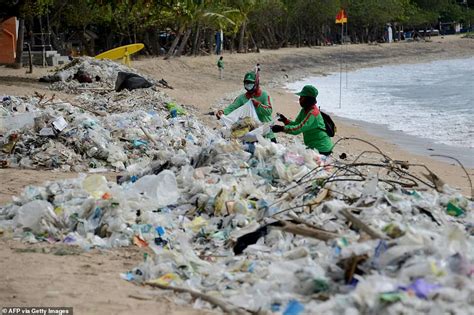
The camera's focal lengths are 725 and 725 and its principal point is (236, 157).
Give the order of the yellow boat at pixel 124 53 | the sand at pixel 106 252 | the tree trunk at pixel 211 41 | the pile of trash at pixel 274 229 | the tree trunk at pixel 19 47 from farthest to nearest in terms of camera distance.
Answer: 1. the tree trunk at pixel 211 41
2. the yellow boat at pixel 124 53
3. the tree trunk at pixel 19 47
4. the sand at pixel 106 252
5. the pile of trash at pixel 274 229

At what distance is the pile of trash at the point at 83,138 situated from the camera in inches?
393

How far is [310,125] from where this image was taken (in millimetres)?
7988

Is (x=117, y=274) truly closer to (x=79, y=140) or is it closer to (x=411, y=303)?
(x=411, y=303)

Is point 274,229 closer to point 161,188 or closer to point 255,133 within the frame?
point 161,188

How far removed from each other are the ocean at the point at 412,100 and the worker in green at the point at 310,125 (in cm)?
788

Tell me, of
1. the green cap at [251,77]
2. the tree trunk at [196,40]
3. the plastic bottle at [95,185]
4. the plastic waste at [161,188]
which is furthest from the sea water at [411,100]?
the plastic bottle at [95,185]

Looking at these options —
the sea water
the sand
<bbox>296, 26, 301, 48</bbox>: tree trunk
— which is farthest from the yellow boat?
<bbox>296, 26, 301, 48</bbox>: tree trunk

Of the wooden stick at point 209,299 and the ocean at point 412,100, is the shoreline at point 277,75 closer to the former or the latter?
the ocean at point 412,100

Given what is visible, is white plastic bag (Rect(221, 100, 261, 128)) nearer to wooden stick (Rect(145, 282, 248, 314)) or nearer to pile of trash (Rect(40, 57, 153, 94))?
wooden stick (Rect(145, 282, 248, 314))

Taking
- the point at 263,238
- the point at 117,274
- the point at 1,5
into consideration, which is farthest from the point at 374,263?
the point at 1,5

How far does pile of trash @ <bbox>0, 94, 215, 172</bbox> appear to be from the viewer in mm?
9992

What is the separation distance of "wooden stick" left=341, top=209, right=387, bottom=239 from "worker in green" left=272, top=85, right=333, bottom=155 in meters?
3.10

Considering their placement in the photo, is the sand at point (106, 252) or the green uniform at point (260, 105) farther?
the green uniform at point (260, 105)

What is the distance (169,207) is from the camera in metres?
6.64
